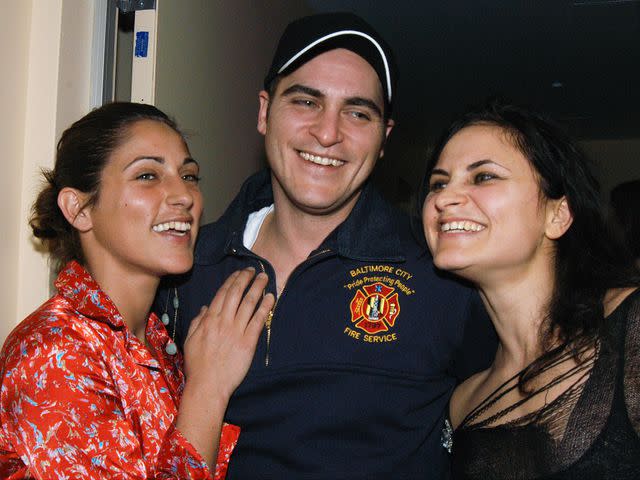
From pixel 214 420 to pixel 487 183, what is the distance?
32.6 inches

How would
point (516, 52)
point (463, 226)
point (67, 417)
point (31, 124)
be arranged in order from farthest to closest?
point (516, 52)
point (31, 124)
point (463, 226)
point (67, 417)

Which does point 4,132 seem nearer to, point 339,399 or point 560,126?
point 339,399

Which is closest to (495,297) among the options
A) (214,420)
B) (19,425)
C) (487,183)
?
(487,183)

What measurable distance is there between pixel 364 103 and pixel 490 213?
463 millimetres

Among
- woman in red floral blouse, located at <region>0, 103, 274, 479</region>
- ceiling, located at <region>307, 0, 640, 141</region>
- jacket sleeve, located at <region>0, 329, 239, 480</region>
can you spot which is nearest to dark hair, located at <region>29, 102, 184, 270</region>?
woman in red floral blouse, located at <region>0, 103, 274, 479</region>

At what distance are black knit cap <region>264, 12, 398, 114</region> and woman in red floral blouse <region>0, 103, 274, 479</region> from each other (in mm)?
372

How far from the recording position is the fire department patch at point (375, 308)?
165cm

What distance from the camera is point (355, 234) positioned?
5.83 feet

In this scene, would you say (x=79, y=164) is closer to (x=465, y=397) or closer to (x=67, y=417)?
(x=67, y=417)

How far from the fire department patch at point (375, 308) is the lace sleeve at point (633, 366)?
20.4 inches

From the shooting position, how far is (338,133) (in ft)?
5.81

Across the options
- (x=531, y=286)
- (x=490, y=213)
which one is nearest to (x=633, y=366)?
(x=531, y=286)

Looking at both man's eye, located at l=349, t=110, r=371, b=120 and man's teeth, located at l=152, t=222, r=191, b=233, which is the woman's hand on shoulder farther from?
man's eye, located at l=349, t=110, r=371, b=120

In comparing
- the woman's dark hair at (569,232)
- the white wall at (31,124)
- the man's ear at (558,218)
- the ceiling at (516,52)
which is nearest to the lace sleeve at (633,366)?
the woman's dark hair at (569,232)
